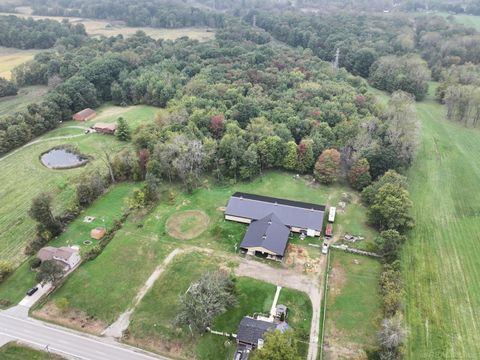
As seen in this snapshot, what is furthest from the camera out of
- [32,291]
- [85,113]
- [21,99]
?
[21,99]

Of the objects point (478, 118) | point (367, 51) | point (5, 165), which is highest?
point (367, 51)

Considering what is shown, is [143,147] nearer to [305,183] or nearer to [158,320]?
[305,183]

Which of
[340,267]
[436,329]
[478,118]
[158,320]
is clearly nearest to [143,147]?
[158,320]

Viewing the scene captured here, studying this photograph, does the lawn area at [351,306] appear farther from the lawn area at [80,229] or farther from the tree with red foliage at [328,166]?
the lawn area at [80,229]

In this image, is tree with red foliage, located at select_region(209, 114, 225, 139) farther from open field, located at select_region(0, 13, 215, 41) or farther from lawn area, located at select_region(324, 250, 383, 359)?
open field, located at select_region(0, 13, 215, 41)

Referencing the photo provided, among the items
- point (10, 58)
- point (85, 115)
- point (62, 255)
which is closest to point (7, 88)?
point (85, 115)

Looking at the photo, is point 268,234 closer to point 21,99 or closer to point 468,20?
point 21,99
